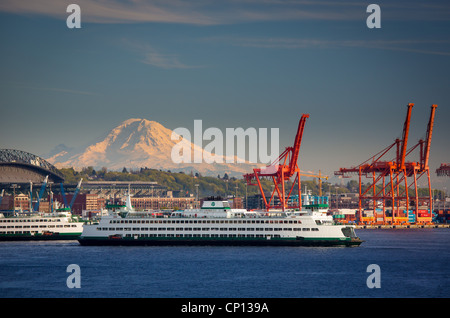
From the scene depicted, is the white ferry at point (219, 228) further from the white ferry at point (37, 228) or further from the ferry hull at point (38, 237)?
the white ferry at point (37, 228)

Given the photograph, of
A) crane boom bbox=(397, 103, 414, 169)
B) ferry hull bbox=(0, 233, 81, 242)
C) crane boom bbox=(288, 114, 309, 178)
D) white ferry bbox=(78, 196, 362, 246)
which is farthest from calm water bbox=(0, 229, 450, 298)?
crane boom bbox=(397, 103, 414, 169)

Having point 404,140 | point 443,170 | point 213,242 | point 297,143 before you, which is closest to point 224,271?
point 213,242

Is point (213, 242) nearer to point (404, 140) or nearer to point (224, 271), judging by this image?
point (224, 271)

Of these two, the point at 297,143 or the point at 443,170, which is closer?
the point at 297,143

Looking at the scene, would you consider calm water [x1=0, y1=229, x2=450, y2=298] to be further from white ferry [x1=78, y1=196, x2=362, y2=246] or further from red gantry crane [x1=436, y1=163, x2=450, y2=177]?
red gantry crane [x1=436, y1=163, x2=450, y2=177]

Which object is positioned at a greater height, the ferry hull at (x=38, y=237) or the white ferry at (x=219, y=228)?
the white ferry at (x=219, y=228)

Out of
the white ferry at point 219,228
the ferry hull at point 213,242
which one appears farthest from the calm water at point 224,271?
the white ferry at point 219,228

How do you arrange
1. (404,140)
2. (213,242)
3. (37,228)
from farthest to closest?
(404,140), (37,228), (213,242)
